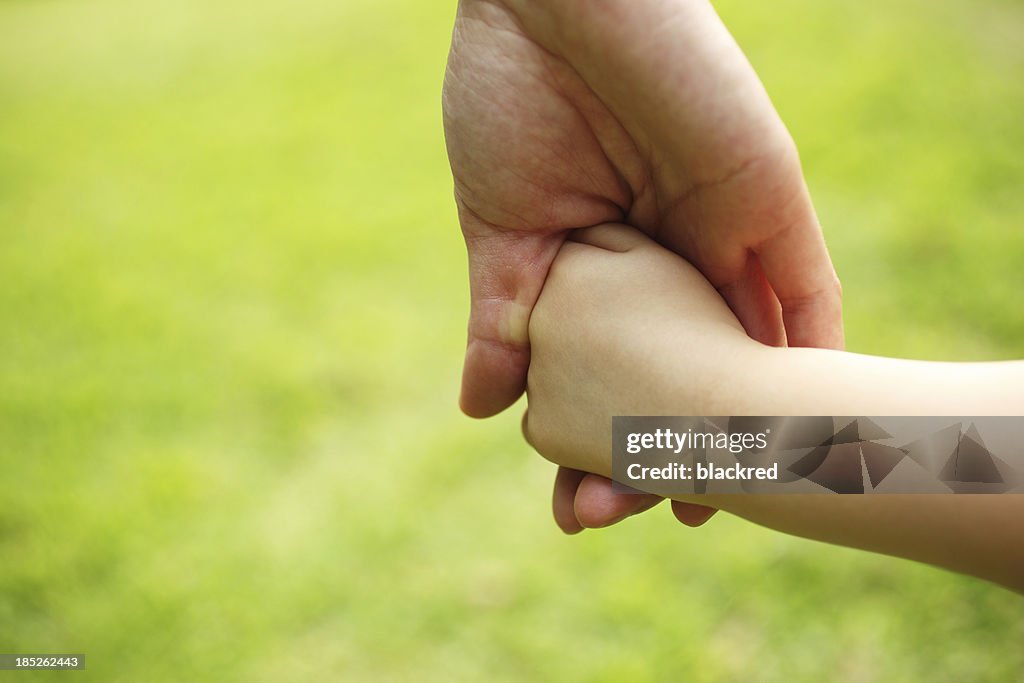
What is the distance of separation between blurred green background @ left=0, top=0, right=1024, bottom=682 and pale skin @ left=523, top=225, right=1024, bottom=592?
0.67 m

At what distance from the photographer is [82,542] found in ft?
6.00

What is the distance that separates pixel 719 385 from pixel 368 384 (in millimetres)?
1377

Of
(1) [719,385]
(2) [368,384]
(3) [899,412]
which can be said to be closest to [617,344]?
(1) [719,385]

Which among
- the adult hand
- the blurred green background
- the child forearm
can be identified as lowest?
the blurred green background

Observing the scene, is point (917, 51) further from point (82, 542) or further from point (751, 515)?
point (82, 542)

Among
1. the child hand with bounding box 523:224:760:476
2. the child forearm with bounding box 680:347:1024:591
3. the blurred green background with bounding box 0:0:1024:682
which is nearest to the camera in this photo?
the child forearm with bounding box 680:347:1024:591

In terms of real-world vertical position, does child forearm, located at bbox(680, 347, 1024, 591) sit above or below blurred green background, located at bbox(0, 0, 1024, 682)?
above

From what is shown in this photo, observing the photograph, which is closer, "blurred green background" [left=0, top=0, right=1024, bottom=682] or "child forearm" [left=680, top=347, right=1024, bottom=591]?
"child forearm" [left=680, top=347, right=1024, bottom=591]

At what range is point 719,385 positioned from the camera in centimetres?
95

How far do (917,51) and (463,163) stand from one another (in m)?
2.88

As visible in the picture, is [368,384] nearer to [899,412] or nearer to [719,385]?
[719,385]

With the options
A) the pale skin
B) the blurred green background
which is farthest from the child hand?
the blurred green background

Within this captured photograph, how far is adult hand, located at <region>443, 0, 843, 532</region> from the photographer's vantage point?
2.98 feet

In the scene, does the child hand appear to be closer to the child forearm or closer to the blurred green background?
the child forearm
